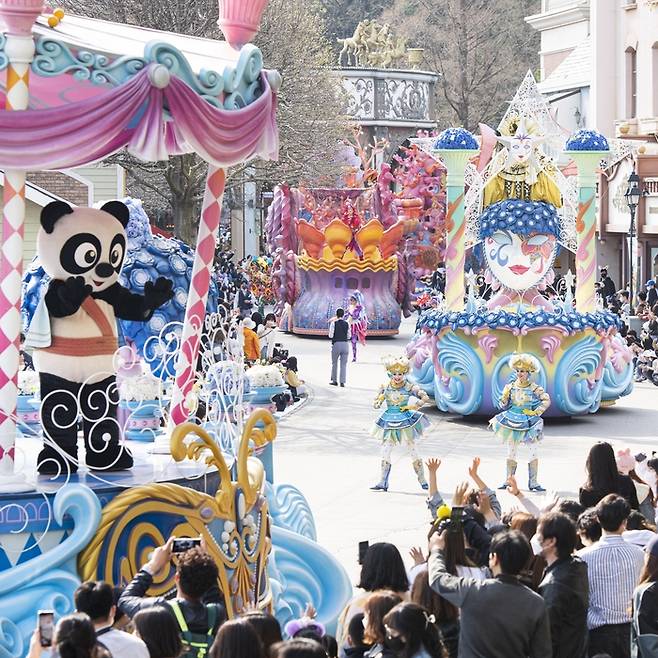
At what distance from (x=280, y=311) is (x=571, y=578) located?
1043 inches

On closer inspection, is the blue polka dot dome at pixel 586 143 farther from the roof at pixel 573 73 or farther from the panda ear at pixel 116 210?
the roof at pixel 573 73

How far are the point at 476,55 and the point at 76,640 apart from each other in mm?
58456

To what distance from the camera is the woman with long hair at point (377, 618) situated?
19.7 feet

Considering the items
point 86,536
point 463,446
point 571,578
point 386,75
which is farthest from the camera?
point 386,75

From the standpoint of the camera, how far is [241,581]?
8.45 m

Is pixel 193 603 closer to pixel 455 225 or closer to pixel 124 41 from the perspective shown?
pixel 124 41

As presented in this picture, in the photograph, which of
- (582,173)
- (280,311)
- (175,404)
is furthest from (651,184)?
(175,404)

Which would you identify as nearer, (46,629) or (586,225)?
(46,629)

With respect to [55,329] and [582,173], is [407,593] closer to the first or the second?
[55,329]

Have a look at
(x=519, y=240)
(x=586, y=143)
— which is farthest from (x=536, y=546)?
(x=586, y=143)

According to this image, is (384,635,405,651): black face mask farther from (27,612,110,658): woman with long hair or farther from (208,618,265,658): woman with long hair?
A: (27,612,110,658): woman with long hair

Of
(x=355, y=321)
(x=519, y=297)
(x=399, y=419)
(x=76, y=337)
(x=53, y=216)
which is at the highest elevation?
(x=53, y=216)

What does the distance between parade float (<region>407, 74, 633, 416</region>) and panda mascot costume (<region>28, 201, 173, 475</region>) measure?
11.4 meters

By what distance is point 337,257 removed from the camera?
103 feet
